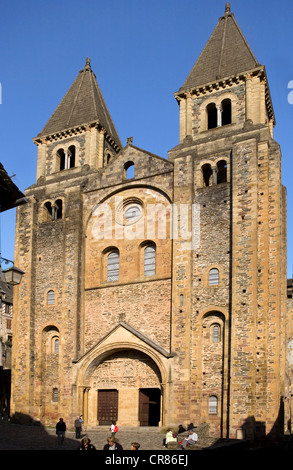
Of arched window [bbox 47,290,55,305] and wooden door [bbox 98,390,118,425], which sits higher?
arched window [bbox 47,290,55,305]

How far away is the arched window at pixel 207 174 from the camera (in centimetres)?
3194

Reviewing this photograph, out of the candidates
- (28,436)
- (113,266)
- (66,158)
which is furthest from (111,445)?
(66,158)

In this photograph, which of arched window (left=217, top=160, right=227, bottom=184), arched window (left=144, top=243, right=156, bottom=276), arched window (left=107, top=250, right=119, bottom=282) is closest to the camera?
arched window (left=144, top=243, right=156, bottom=276)

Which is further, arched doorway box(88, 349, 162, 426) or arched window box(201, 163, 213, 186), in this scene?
arched window box(201, 163, 213, 186)

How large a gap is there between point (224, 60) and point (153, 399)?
64.0 feet

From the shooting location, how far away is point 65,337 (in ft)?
107

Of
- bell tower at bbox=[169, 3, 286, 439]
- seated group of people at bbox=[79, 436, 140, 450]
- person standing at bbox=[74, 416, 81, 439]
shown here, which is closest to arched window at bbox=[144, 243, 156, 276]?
bell tower at bbox=[169, 3, 286, 439]

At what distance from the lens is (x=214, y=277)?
96.6ft

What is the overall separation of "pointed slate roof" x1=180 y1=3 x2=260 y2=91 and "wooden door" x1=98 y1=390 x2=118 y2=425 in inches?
687

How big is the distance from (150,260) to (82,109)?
1271 centimetres

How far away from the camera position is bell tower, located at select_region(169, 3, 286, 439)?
27047mm

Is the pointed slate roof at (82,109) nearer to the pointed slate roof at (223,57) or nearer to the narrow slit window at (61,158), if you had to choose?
the narrow slit window at (61,158)

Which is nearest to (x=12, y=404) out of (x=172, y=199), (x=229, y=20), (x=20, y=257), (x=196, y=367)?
(x=20, y=257)

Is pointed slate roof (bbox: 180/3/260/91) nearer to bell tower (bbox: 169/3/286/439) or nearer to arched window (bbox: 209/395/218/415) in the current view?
bell tower (bbox: 169/3/286/439)
